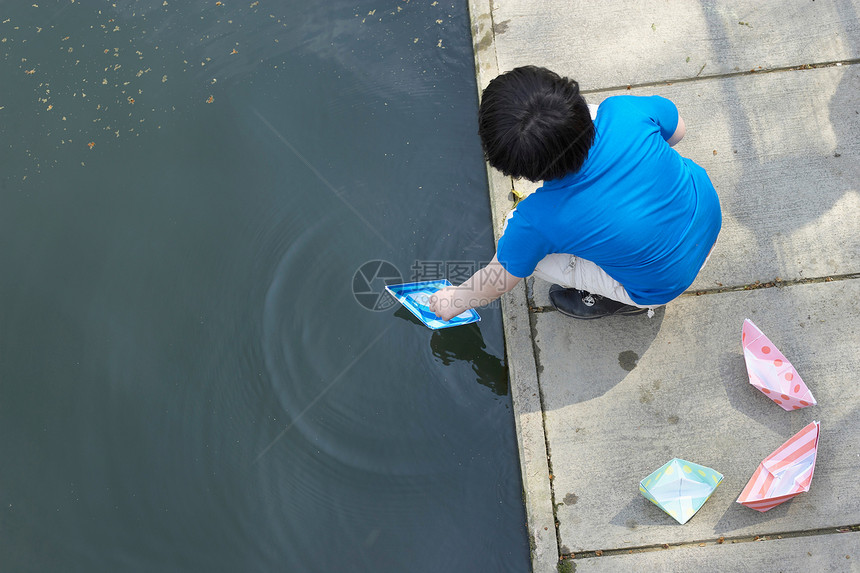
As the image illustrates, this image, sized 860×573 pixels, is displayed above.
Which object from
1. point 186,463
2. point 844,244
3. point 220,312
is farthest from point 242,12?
point 844,244

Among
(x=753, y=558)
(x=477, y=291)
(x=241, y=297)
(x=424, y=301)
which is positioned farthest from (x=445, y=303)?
(x=753, y=558)

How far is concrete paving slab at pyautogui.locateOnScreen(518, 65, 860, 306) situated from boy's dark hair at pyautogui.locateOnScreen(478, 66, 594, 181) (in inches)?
45.0

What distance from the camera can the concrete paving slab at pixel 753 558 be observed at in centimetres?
229

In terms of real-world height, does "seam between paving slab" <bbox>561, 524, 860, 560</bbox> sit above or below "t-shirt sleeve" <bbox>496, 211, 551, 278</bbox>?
below

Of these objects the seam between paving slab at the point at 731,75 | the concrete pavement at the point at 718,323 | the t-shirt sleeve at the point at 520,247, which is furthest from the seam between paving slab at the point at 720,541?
the seam between paving slab at the point at 731,75

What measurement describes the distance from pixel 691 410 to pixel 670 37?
179cm

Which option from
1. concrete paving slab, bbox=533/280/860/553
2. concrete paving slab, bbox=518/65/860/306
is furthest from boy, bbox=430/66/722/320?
concrete paving slab, bbox=518/65/860/306

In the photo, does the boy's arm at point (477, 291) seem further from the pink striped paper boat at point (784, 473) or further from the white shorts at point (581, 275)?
the pink striped paper boat at point (784, 473)

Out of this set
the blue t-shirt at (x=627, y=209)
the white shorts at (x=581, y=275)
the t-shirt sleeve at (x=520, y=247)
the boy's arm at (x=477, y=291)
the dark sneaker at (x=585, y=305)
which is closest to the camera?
the blue t-shirt at (x=627, y=209)

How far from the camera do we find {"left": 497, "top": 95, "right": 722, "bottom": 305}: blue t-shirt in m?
1.81

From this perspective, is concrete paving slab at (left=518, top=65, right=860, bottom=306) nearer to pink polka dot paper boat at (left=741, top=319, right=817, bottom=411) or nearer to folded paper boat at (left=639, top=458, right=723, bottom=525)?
pink polka dot paper boat at (left=741, top=319, right=817, bottom=411)

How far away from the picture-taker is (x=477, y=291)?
2213mm

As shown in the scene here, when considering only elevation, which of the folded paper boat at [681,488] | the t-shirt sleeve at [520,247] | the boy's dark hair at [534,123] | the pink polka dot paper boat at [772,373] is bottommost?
the folded paper boat at [681,488]

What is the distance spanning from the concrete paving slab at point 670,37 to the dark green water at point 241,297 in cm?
37
